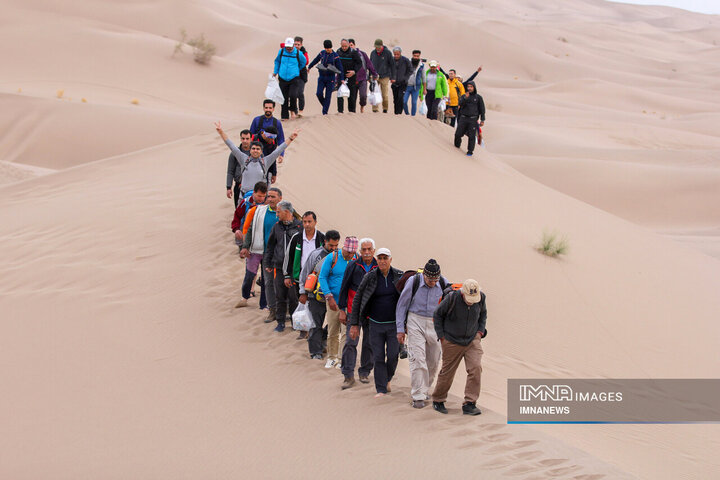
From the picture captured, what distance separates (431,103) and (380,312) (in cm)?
1040

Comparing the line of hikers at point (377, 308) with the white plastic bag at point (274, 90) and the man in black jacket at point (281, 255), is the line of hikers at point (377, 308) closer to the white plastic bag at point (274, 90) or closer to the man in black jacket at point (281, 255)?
the man in black jacket at point (281, 255)

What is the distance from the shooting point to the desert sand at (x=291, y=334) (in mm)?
5496

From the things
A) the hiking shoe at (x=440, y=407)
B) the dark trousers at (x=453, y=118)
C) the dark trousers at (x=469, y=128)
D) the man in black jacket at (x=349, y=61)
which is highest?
the man in black jacket at (x=349, y=61)

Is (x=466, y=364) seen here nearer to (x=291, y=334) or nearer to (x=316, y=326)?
(x=316, y=326)

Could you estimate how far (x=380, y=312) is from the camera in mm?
6211

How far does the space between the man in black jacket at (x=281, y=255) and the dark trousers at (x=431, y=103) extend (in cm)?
900

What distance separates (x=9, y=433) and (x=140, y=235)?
4666mm

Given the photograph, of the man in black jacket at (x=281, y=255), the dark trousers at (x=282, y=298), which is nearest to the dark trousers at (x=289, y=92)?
the man in black jacket at (x=281, y=255)

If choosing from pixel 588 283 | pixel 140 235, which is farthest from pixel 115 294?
pixel 588 283

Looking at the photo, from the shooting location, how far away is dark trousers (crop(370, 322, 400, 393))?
627cm

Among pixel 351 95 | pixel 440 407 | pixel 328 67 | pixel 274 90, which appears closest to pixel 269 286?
pixel 440 407

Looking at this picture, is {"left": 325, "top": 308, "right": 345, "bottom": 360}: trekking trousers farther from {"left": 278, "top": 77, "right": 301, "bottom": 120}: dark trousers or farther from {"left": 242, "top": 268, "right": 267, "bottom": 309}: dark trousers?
{"left": 278, "top": 77, "right": 301, "bottom": 120}: dark trousers

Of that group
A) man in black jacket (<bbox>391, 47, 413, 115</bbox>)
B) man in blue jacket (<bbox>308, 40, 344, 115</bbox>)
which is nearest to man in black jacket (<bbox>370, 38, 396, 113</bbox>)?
man in black jacket (<bbox>391, 47, 413, 115</bbox>)

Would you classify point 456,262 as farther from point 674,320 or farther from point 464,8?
point 464,8
